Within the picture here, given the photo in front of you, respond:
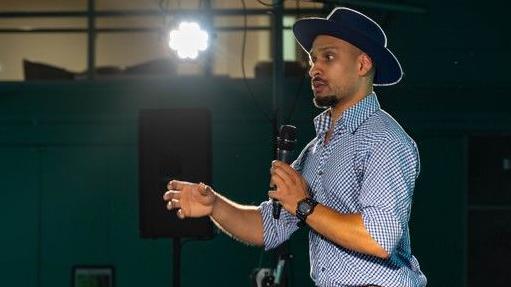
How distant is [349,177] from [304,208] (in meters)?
0.21

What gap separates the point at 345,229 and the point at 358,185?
21 cm

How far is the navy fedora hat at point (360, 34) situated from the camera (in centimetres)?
271

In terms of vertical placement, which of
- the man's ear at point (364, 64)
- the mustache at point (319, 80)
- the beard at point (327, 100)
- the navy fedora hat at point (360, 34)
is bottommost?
the beard at point (327, 100)

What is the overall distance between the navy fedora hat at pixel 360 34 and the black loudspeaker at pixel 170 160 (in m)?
2.76

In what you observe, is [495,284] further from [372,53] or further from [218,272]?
[372,53]

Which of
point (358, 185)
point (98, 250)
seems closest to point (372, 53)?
point (358, 185)

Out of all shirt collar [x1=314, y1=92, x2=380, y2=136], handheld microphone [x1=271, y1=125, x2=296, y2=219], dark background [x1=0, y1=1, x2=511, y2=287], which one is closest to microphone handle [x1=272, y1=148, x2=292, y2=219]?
handheld microphone [x1=271, y1=125, x2=296, y2=219]

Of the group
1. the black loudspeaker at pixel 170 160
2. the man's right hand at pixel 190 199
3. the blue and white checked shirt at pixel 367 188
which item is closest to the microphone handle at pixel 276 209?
the blue and white checked shirt at pixel 367 188

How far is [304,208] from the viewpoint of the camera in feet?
8.23

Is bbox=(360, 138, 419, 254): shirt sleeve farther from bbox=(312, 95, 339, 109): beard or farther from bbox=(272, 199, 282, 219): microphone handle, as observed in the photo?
bbox=(272, 199, 282, 219): microphone handle

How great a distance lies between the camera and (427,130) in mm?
6859

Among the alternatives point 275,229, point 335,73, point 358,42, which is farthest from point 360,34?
point 275,229

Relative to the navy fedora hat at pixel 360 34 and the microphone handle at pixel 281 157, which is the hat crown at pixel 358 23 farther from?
the microphone handle at pixel 281 157

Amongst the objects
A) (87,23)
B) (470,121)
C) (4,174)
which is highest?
(87,23)
